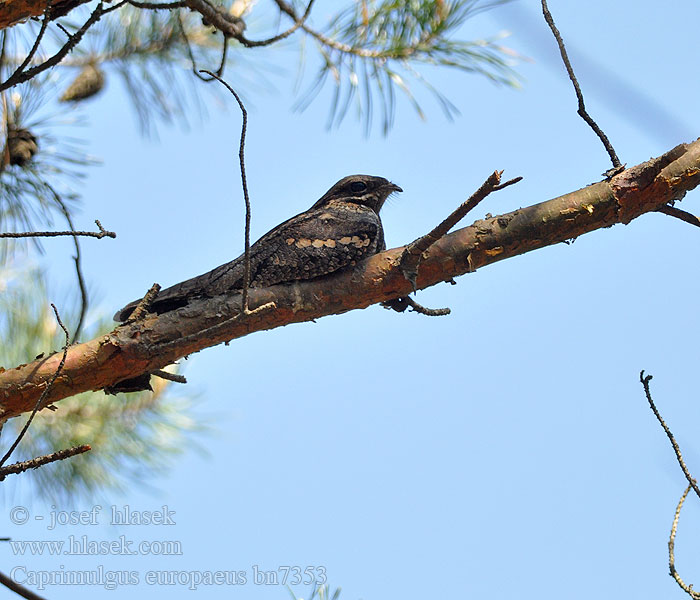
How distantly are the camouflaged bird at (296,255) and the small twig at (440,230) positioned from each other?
0.29 m

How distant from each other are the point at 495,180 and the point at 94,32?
8.83 feet

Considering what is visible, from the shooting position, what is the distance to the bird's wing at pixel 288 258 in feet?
8.86

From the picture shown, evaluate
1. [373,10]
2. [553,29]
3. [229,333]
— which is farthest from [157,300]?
[373,10]

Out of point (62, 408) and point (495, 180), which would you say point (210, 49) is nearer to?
point (62, 408)

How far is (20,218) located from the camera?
3348 mm

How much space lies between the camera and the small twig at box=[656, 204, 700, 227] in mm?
2463

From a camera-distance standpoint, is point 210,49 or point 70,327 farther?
point 210,49

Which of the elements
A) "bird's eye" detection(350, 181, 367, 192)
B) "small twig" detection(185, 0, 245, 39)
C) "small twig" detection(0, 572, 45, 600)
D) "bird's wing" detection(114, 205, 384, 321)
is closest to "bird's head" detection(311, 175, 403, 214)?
"bird's eye" detection(350, 181, 367, 192)

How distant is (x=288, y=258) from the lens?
2779 millimetres

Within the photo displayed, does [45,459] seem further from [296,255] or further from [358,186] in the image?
[358,186]

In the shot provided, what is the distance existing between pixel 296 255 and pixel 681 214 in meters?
1.30

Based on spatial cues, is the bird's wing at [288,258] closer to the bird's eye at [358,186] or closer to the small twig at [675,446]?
the bird's eye at [358,186]

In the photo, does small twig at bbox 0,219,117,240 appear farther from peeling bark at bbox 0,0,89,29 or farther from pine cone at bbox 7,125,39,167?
pine cone at bbox 7,125,39,167

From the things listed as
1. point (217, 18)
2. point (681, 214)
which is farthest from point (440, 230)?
point (217, 18)
